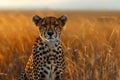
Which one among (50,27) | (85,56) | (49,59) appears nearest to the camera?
(50,27)

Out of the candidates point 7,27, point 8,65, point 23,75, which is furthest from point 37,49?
point 7,27

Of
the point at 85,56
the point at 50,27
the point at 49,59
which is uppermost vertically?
the point at 50,27

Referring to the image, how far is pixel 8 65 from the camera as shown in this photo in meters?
4.96

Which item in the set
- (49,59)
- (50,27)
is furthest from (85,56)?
(50,27)

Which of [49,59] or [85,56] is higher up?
[49,59]

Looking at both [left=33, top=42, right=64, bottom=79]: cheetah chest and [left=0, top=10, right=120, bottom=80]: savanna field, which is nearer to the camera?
[left=33, top=42, right=64, bottom=79]: cheetah chest

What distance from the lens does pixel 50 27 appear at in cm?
388

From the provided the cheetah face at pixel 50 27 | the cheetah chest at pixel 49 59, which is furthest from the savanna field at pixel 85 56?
the cheetah face at pixel 50 27

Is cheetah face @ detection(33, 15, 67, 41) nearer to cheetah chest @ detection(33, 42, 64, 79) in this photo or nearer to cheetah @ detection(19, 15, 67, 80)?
cheetah @ detection(19, 15, 67, 80)

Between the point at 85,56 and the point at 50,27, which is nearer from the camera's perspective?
the point at 50,27

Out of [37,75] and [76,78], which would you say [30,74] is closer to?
[37,75]

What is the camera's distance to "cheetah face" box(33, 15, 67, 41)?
379 centimetres

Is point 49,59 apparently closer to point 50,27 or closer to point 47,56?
point 47,56

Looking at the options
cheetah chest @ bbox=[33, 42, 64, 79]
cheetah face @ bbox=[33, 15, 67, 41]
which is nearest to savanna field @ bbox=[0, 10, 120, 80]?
cheetah chest @ bbox=[33, 42, 64, 79]
